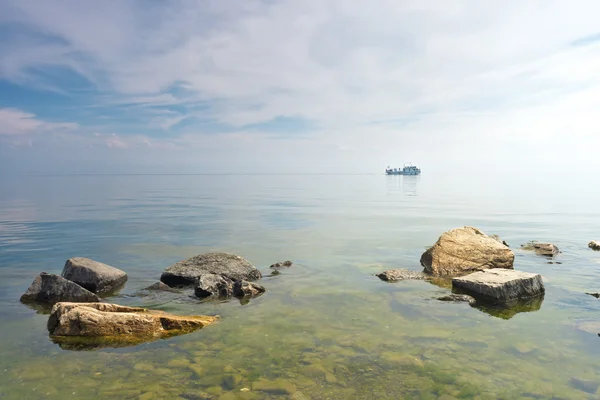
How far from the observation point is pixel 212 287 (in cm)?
1462

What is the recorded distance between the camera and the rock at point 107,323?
10359mm

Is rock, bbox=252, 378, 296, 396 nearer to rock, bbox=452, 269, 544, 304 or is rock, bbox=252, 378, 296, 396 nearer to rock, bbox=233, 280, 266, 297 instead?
rock, bbox=233, 280, 266, 297

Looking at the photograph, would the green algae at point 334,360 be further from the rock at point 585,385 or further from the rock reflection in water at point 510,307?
the rock reflection in water at point 510,307

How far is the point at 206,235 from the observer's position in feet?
94.7

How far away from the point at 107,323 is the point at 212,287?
4.60 meters

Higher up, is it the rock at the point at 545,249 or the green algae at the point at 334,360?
the rock at the point at 545,249

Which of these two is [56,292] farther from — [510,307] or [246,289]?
[510,307]

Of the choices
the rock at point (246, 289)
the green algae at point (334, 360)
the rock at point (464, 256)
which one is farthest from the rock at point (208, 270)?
the rock at point (464, 256)

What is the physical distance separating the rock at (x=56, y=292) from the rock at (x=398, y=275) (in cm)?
1071

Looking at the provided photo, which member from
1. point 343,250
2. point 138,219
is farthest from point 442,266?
point 138,219

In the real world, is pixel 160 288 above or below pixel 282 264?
below

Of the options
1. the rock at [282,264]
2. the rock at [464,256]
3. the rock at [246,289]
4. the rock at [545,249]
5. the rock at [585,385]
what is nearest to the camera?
the rock at [585,385]

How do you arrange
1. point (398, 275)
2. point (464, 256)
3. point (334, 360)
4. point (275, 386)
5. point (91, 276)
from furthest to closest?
point (464, 256) → point (398, 275) → point (91, 276) → point (334, 360) → point (275, 386)

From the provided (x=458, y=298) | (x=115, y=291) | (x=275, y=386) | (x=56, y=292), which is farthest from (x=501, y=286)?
(x=56, y=292)
